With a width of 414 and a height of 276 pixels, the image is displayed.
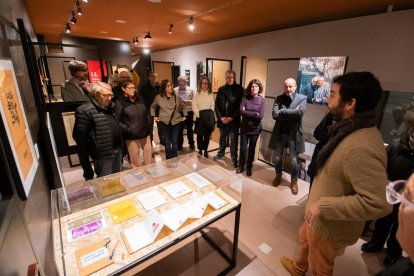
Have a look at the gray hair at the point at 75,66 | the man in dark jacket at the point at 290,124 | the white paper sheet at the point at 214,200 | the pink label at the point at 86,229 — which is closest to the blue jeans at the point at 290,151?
the man in dark jacket at the point at 290,124

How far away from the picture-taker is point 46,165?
194 cm

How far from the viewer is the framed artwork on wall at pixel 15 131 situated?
0.86 meters

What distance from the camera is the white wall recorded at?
9.16 feet

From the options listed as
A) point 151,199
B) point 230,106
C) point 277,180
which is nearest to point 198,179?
point 151,199

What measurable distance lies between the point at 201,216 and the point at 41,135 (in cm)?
170

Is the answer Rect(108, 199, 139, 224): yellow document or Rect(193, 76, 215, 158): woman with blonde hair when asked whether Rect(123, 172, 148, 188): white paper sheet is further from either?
Rect(193, 76, 215, 158): woman with blonde hair

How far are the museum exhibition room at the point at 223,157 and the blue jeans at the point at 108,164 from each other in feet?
0.05

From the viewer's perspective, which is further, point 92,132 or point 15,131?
point 92,132

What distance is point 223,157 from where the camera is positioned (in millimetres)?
4102

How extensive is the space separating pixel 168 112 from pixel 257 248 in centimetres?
227

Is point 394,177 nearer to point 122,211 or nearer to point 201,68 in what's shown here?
point 122,211

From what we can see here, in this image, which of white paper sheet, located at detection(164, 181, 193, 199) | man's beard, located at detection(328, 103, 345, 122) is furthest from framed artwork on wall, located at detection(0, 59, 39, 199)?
man's beard, located at detection(328, 103, 345, 122)

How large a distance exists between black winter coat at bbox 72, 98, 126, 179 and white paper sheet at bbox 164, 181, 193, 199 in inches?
35.6

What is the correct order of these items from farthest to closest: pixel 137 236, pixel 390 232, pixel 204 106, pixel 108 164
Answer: pixel 204 106
pixel 108 164
pixel 390 232
pixel 137 236
